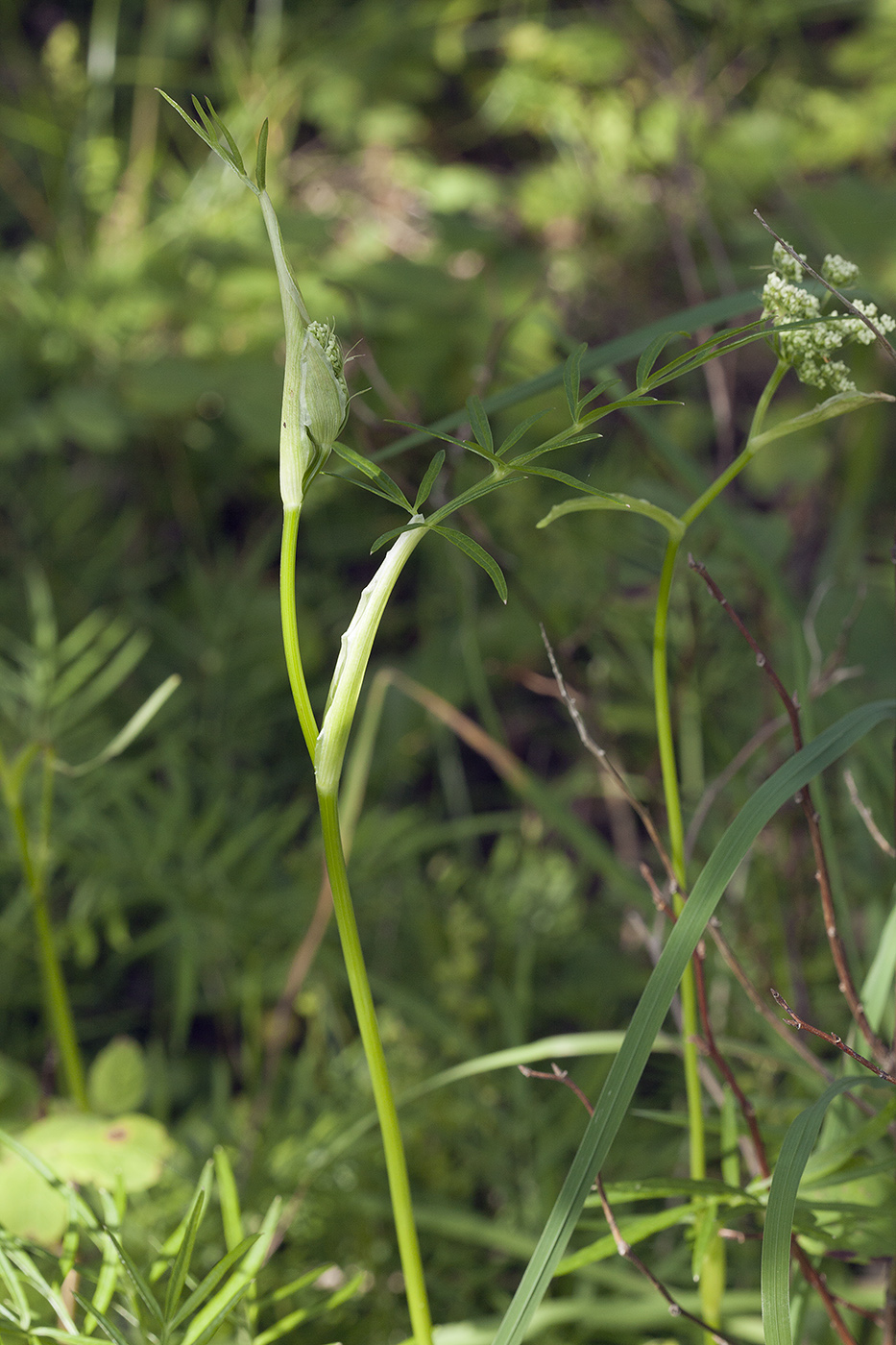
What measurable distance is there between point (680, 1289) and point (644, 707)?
1.78 feet

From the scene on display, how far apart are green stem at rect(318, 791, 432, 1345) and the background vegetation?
6.7 inches

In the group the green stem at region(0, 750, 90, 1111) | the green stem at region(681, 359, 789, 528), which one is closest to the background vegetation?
the green stem at region(681, 359, 789, 528)

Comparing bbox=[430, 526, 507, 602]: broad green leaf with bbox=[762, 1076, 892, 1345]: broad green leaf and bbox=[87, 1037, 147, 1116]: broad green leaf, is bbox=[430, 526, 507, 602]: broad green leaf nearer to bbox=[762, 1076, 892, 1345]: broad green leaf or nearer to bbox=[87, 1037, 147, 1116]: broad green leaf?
bbox=[762, 1076, 892, 1345]: broad green leaf

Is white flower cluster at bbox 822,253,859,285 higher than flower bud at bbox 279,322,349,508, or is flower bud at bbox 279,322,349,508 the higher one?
white flower cluster at bbox 822,253,859,285

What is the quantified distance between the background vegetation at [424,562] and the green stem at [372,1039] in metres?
0.17

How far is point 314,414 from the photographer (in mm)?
276

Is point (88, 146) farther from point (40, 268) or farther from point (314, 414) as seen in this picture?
point (314, 414)

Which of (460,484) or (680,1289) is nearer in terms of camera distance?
(680,1289)

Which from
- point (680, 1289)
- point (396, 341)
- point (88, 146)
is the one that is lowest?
point (680, 1289)

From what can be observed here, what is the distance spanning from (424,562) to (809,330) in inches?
46.3

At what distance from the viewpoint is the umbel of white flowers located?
12.4 inches

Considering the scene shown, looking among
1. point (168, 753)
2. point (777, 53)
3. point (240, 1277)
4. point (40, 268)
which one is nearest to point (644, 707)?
point (168, 753)

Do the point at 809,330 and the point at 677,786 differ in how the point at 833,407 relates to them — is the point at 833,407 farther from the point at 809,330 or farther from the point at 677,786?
the point at 677,786

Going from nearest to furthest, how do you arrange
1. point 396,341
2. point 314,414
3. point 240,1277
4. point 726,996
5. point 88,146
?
point 314,414 < point 240,1277 < point 726,996 < point 396,341 < point 88,146
